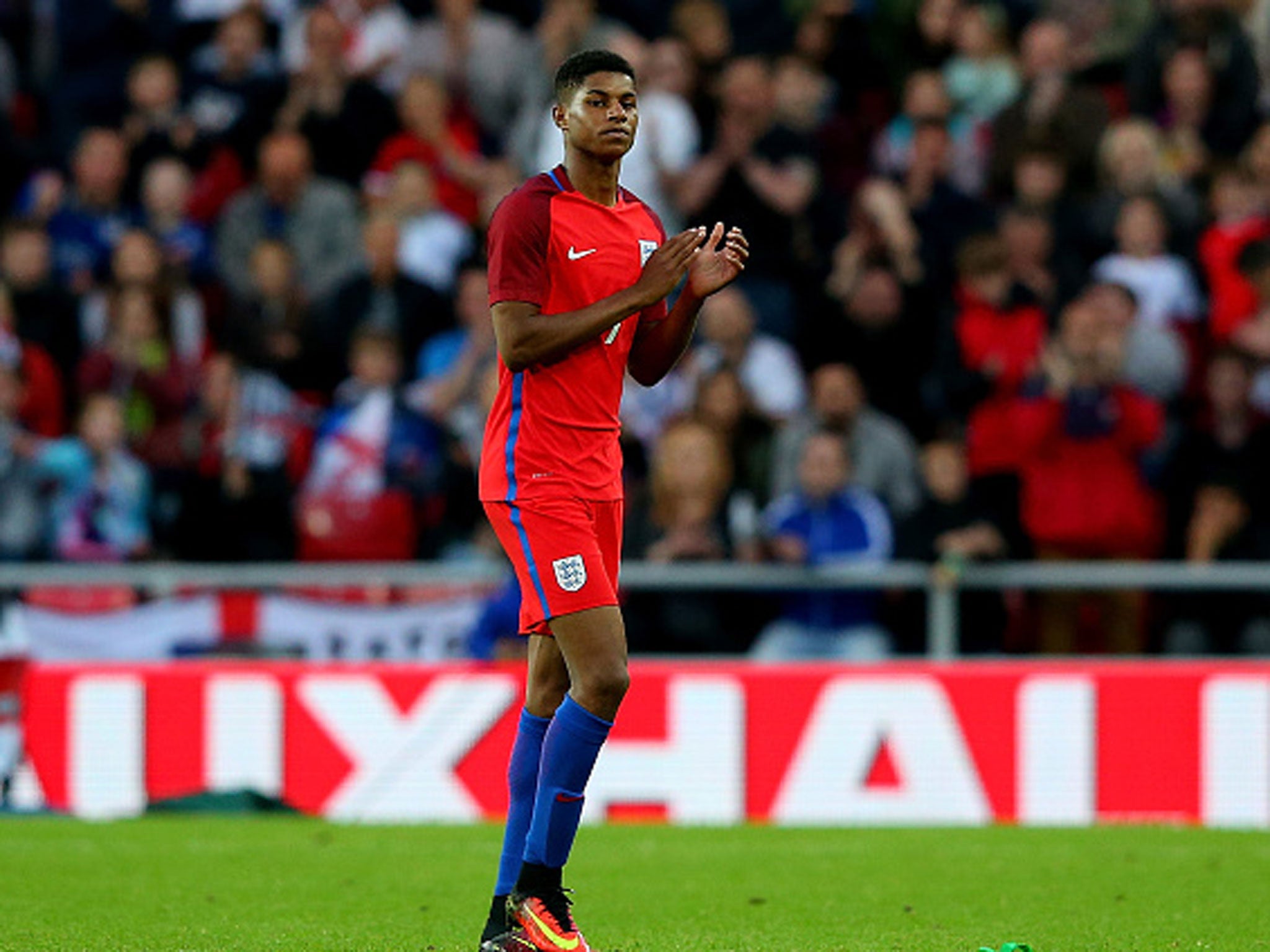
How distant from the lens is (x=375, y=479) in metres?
12.1

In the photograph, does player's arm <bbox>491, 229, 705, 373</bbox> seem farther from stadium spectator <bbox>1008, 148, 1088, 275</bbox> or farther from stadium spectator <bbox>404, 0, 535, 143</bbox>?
stadium spectator <bbox>404, 0, 535, 143</bbox>

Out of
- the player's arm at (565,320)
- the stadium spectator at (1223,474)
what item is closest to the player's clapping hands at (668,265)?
the player's arm at (565,320)

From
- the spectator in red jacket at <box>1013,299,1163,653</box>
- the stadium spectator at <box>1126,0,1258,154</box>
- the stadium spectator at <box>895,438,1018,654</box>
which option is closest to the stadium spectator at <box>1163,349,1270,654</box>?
the spectator in red jacket at <box>1013,299,1163,653</box>

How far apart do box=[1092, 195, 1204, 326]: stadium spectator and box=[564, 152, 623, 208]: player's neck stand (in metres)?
6.78

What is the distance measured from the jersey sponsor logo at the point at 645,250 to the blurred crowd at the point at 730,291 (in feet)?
16.3

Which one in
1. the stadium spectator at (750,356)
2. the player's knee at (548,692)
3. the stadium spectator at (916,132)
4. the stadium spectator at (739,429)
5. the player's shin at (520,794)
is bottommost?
the player's shin at (520,794)

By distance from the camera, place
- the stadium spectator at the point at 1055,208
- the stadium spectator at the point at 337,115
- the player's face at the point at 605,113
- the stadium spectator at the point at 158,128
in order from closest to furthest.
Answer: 1. the player's face at the point at 605,113
2. the stadium spectator at the point at 1055,208
3. the stadium spectator at the point at 337,115
4. the stadium spectator at the point at 158,128

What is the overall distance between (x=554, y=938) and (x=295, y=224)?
27.9 feet

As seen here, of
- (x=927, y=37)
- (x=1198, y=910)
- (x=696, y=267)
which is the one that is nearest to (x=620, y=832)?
(x=1198, y=910)

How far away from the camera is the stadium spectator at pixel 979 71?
46.4 feet

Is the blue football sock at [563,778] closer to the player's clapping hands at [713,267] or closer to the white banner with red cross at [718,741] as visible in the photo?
the player's clapping hands at [713,267]

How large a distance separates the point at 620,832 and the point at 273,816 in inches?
74.4

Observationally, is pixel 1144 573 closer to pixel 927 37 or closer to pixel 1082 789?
pixel 1082 789

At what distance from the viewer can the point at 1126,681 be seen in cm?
1100
